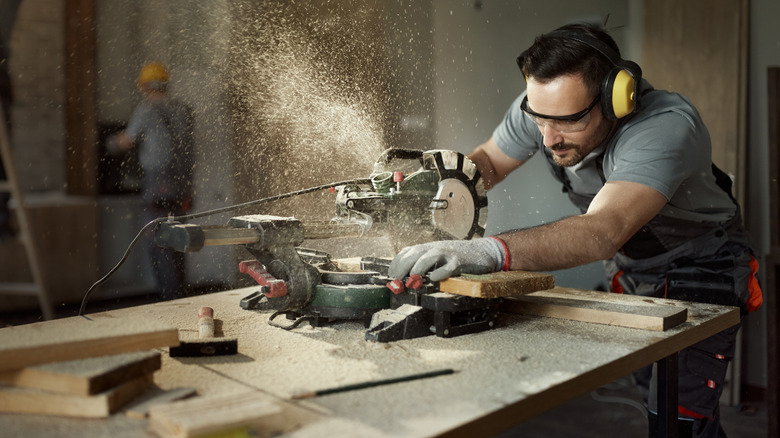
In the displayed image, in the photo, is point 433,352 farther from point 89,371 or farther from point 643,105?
point 643,105

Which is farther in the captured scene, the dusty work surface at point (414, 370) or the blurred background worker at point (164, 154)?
the blurred background worker at point (164, 154)

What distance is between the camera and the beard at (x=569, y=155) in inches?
77.1

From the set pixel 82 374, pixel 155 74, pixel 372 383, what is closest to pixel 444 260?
pixel 372 383

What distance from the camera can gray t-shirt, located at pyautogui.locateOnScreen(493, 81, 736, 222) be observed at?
174cm

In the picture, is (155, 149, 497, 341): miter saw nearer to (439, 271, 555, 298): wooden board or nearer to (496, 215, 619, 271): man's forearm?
(439, 271, 555, 298): wooden board

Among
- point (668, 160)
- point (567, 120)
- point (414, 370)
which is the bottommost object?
point (414, 370)

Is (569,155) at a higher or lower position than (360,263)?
higher

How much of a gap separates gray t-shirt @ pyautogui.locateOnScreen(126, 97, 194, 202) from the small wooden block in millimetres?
3420

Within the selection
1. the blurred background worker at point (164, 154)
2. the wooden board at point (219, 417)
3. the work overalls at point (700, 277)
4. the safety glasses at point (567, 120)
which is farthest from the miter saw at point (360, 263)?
Answer: the blurred background worker at point (164, 154)

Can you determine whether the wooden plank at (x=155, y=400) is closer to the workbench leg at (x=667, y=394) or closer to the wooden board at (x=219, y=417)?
the wooden board at (x=219, y=417)

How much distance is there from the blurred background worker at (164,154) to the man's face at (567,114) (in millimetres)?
2790

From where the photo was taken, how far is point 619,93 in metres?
1.77

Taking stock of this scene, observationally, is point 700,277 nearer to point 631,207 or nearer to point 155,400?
point 631,207

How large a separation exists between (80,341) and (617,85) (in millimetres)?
1529
